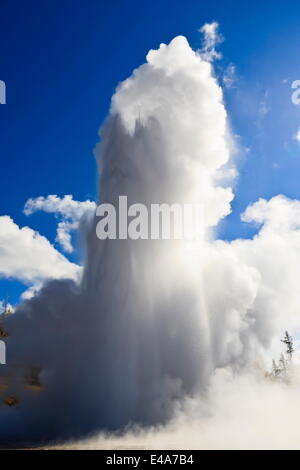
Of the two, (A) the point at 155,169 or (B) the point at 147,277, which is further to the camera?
(A) the point at 155,169

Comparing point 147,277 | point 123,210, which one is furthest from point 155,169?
point 147,277

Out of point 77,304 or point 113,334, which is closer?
point 113,334

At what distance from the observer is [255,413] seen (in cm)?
3081

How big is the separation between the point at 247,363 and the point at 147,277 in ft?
68.0

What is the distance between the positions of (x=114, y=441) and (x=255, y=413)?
15027 mm

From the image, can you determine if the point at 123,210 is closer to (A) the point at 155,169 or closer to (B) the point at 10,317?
(A) the point at 155,169

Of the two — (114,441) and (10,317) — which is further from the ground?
(10,317)

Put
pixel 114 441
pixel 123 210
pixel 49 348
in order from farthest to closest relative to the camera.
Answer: pixel 49 348, pixel 123 210, pixel 114 441

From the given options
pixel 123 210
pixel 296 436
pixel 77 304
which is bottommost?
pixel 296 436

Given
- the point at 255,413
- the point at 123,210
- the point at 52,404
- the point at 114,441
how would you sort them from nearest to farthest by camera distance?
the point at 114,441 < the point at 255,413 < the point at 52,404 < the point at 123,210
